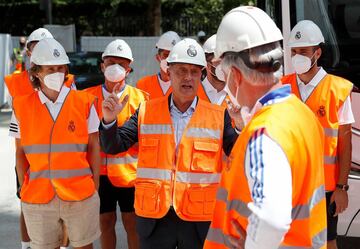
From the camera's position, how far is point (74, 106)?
398 cm

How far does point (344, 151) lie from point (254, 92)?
6.37 feet

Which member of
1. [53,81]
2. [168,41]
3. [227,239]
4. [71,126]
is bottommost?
[227,239]

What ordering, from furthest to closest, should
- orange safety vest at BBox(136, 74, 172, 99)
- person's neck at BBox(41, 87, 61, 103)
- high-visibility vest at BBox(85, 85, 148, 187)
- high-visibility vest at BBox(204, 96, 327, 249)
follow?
1. orange safety vest at BBox(136, 74, 172, 99)
2. high-visibility vest at BBox(85, 85, 148, 187)
3. person's neck at BBox(41, 87, 61, 103)
4. high-visibility vest at BBox(204, 96, 327, 249)

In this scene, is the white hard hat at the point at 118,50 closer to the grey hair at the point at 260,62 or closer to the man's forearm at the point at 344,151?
the man's forearm at the point at 344,151

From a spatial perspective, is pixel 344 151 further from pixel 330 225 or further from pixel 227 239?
pixel 227 239

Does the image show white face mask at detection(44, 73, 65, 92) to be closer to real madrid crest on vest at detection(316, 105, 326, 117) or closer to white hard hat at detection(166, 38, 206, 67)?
white hard hat at detection(166, 38, 206, 67)

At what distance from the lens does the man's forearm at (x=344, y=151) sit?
3918 mm

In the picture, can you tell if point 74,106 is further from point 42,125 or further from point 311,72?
point 311,72

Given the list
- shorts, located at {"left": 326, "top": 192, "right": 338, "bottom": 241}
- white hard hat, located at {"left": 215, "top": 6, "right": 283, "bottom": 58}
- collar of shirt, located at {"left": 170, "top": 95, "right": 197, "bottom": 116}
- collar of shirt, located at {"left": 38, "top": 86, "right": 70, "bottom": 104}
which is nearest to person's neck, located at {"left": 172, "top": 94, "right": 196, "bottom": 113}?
collar of shirt, located at {"left": 170, "top": 95, "right": 197, "bottom": 116}

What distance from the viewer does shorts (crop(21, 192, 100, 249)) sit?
391 centimetres

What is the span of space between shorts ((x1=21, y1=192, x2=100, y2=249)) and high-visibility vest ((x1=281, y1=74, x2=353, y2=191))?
1.61 meters

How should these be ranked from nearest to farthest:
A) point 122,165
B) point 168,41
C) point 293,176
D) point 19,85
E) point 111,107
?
point 293,176, point 111,107, point 122,165, point 19,85, point 168,41

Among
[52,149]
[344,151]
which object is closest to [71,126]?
[52,149]

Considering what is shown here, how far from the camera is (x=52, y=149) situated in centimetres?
388
